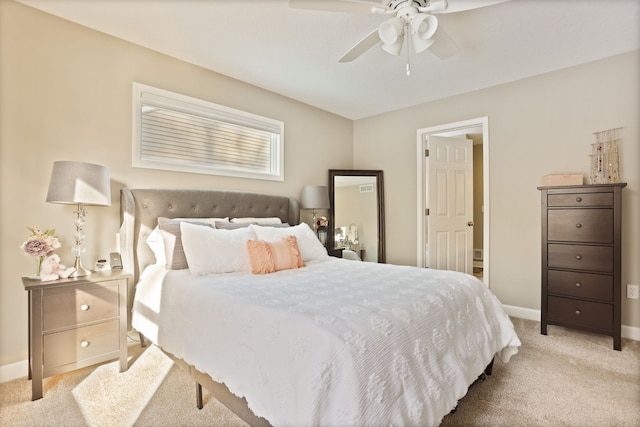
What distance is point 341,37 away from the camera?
8.68 feet

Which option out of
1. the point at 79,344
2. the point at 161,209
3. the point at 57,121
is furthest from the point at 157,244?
the point at 57,121

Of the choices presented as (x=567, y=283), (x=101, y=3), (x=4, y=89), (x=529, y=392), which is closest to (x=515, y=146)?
(x=567, y=283)

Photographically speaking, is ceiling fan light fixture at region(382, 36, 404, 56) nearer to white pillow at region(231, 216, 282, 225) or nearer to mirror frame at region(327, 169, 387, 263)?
white pillow at region(231, 216, 282, 225)

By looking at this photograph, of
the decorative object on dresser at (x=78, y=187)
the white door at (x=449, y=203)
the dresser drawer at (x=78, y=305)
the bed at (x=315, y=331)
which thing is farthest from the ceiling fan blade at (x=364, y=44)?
the dresser drawer at (x=78, y=305)

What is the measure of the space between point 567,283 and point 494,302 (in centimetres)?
133

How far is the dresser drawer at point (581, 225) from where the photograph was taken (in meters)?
2.74

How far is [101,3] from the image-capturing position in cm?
225

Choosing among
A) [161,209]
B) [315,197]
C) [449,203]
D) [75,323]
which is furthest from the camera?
[449,203]

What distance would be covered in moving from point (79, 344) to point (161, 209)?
1142 millimetres

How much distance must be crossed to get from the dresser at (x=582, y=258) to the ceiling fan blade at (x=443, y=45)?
1.67 m

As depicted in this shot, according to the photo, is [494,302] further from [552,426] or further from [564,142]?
[564,142]

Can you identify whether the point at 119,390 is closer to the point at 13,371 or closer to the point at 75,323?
the point at 75,323

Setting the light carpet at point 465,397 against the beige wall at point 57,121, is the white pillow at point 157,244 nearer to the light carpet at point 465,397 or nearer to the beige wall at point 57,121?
the beige wall at point 57,121

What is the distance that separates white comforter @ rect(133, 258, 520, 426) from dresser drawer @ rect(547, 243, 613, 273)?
131cm
